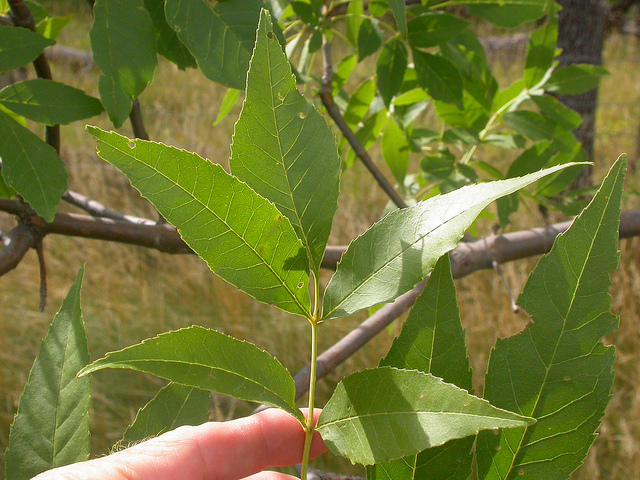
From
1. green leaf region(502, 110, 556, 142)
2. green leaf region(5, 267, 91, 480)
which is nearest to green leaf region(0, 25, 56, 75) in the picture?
green leaf region(5, 267, 91, 480)

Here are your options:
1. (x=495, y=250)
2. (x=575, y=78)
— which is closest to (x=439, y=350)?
(x=495, y=250)

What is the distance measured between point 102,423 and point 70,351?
187cm

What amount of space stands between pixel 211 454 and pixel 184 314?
226cm

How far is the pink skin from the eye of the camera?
0.41 m

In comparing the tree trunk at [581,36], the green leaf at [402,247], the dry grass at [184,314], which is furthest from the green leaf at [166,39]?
the tree trunk at [581,36]

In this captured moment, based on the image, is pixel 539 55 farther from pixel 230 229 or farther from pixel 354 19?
pixel 230 229

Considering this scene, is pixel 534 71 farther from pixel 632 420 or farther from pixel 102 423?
pixel 102 423

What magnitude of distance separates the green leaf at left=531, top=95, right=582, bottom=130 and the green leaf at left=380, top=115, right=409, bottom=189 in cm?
22

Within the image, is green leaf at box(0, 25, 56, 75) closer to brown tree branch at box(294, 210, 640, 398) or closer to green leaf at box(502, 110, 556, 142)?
brown tree branch at box(294, 210, 640, 398)

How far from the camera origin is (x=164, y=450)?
0.44 meters

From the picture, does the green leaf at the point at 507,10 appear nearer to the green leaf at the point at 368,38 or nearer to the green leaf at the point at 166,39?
the green leaf at the point at 368,38

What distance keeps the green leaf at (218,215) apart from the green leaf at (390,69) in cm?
46

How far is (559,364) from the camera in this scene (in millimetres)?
358

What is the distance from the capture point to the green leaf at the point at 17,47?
1.97 ft
